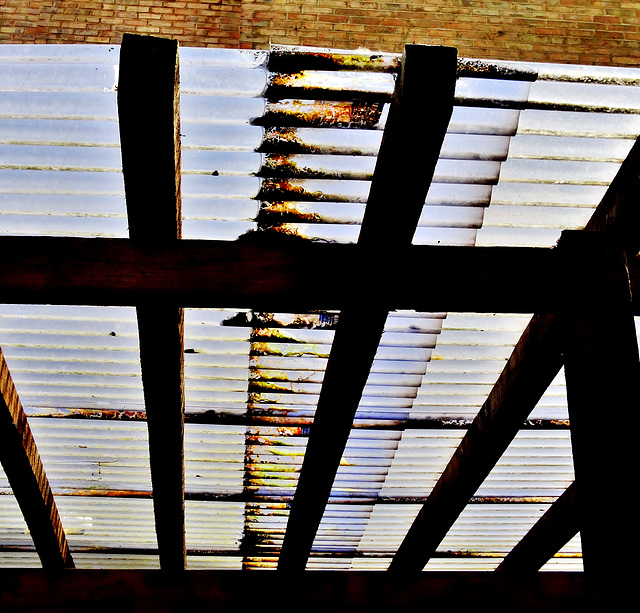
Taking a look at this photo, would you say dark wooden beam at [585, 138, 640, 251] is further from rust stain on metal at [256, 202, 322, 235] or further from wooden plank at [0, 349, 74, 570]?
wooden plank at [0, 349, 74, 570]


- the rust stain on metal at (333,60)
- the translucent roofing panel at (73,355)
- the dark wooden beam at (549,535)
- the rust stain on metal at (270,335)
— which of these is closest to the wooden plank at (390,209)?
the rust stain on metal at (333,60)

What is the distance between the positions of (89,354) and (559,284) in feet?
9.41

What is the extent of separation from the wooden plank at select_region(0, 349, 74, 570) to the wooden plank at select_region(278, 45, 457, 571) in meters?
1.90

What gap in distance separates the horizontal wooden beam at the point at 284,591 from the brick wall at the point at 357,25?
2864 millimetres

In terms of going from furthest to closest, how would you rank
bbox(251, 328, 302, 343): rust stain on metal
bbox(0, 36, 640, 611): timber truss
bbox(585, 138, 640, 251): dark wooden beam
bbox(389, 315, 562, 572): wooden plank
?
bbox(251, 328, 302, 343): rust stain on metal, bbox(389, 315, 562, 572): wooden plank, bbox(585, 138, 640, 251): dark wooden beam, bbox(0, 36, 640, 611): timber truss

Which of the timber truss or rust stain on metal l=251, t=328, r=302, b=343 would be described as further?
rust stain on metal l=251, t=328, r=302, b=343

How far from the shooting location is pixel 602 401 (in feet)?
7.42

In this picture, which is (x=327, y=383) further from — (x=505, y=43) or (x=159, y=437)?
(x=505, y=43)

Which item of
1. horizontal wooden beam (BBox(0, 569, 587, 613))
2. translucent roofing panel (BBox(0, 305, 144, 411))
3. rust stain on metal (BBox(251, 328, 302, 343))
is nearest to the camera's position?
horizontal wooden beam (BBox(0, 569, 587, 613))

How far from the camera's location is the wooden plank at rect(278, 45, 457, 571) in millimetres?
2027

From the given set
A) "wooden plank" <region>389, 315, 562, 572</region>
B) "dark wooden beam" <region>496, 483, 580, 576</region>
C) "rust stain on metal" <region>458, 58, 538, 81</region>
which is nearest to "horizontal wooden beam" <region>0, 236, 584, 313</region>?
"wooden plank" <region>389, 315, 562, 572</region>

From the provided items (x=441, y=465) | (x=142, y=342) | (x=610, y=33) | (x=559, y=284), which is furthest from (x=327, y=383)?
(x=441, y=465)

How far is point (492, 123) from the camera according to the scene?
2.75 meters

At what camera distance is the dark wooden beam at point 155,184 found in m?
2.01
